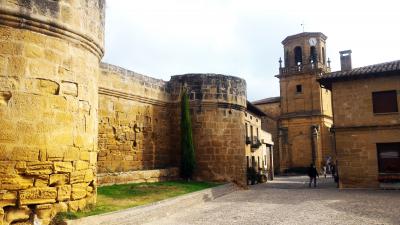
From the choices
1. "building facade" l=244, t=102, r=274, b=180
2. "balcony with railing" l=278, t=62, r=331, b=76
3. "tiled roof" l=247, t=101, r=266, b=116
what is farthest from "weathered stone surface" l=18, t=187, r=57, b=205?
"balcony with railing" l=278, t=62, r=331, b=76

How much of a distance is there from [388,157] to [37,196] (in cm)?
1432

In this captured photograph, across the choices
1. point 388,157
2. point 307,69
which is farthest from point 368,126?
point 307,69

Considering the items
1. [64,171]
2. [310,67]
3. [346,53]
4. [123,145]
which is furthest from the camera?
[310,67]

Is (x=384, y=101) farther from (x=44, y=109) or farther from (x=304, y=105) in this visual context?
(x=304, y=105)

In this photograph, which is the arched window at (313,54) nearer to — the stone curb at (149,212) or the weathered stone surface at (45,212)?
the stone curb at (149,212)

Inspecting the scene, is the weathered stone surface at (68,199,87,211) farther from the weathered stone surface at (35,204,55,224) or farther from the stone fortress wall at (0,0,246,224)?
the weathered stone surface at (35,204,55,224)

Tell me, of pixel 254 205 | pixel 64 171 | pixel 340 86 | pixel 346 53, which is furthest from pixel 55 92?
pixel 346 53

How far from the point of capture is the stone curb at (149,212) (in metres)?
6.86

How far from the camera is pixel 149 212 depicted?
333 inches

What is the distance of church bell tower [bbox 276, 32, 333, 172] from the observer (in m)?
36.6

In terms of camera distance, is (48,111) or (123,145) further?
(123,145)

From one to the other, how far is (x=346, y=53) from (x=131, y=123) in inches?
563

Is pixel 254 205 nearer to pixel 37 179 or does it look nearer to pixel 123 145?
pixel 123 145

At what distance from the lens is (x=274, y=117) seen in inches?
1609
